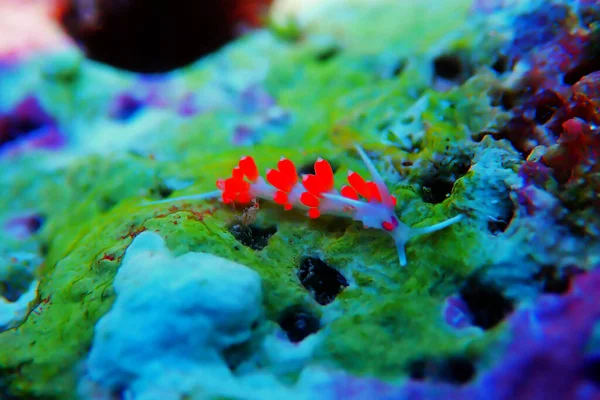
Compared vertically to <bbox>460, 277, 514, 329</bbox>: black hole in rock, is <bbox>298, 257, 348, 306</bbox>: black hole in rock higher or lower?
lower

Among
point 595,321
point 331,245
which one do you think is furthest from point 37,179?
point 595,321

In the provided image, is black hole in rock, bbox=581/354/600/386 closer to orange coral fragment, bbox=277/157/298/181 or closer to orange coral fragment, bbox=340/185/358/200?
orange coral fragment, bbox=340/185/358/200

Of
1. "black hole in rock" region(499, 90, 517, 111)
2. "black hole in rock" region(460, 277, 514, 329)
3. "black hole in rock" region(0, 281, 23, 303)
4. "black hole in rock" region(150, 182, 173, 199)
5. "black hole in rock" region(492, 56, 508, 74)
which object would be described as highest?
"black hole in rock" region(492, 56, 508, 74)

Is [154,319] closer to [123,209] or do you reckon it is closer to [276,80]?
[123,209]

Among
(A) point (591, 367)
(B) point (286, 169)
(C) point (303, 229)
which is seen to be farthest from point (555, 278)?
(B) point (286, 169)

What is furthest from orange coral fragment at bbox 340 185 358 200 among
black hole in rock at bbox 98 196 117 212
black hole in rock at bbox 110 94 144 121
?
black hole in rock at bbox 110 94 144 121

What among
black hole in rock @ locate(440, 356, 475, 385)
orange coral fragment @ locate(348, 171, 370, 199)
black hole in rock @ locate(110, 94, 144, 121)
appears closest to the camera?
black hole in rock @ locate(440, 356, 475, 385)

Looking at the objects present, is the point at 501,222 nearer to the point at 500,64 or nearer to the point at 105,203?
the point at 500,64
